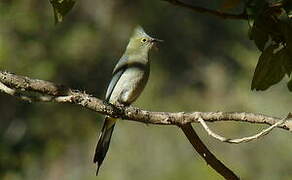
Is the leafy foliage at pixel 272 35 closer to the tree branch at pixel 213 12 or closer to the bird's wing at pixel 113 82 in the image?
the tree branch at pixel 213 12

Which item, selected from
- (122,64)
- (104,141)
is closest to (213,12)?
(104,141)

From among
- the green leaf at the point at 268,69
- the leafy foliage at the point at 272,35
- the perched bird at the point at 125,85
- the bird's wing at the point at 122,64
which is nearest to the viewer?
the leafy foliage at the point at 272,35

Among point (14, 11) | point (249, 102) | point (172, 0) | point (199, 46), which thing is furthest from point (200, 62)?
point (172, 0)

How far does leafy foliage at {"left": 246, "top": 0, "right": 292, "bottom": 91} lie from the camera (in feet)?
6.17

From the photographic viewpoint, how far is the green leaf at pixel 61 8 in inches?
77.8

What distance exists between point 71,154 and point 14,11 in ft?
8.97

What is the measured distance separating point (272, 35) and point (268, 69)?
0.11 metres

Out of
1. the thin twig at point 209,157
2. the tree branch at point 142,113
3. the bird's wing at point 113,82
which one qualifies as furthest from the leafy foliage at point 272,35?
the bird's wing at point 113,82

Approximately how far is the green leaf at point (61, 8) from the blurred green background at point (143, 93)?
14.8 ft

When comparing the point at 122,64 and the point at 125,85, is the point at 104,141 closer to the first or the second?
the point at 125,85

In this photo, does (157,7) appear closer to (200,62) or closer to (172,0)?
(200,62)

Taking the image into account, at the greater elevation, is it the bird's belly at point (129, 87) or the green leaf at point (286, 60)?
the green leaf at point (286, 60)

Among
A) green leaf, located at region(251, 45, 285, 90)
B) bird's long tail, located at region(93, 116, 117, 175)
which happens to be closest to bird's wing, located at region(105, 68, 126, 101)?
bird's long tail, located at region(93, 116, 117, 175)

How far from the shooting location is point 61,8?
198 cm
